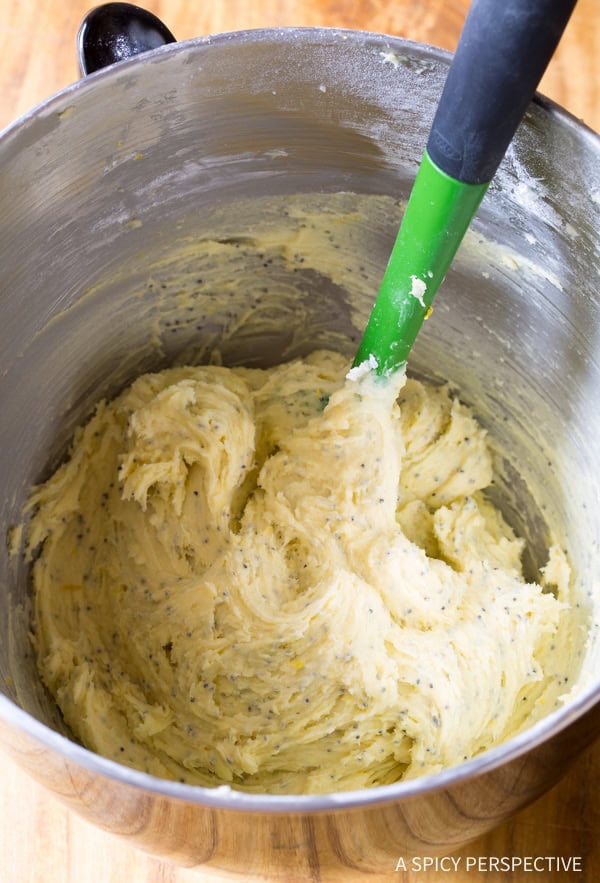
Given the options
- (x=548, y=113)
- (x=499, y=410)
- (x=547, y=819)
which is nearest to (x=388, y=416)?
(x=499, y=410)

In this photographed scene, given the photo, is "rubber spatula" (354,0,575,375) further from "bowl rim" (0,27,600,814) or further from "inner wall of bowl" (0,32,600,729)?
"bowl rim" (0,27,600,814)

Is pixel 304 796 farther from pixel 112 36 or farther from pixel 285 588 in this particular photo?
pixel 112 36

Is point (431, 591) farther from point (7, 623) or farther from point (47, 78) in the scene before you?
point (47, 78)

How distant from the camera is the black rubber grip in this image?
76cm

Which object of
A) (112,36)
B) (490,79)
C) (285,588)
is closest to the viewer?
(490,79)

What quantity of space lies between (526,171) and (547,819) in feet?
2.61

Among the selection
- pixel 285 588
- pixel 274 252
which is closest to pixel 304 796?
pixel 285 588

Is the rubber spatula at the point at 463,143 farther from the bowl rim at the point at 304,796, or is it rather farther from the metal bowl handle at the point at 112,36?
the bowl rim at the point at 304,796

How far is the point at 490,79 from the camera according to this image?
2.68 feet

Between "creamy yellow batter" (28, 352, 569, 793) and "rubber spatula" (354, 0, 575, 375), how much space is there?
15 centimetres

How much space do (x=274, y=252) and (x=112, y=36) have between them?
14.3 inches

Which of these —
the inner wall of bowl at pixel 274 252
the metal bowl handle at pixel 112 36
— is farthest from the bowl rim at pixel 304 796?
the metal bowl handle at pixel 112 36

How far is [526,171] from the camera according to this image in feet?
3.57

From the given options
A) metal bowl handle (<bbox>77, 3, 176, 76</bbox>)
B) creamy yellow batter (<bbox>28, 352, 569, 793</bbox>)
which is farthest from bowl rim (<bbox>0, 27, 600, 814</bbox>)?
metal bowl handle (<bbox>77, 3, 176, 76</bbox>)
